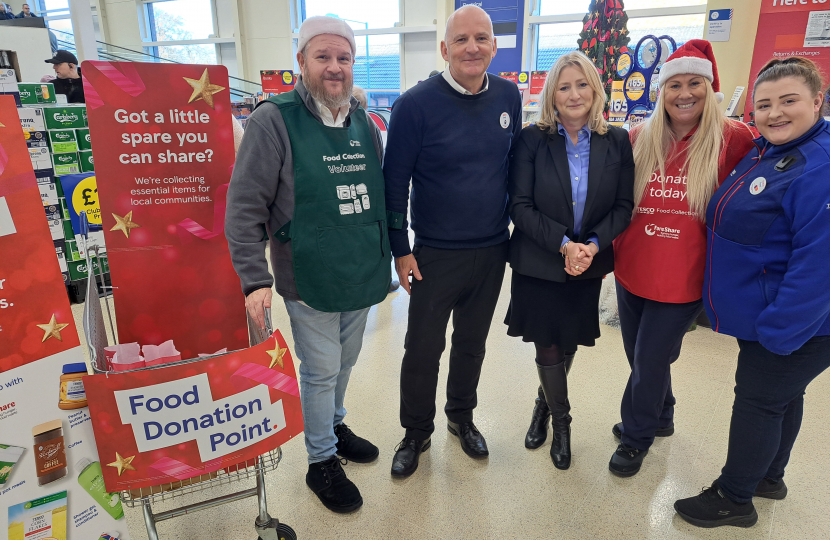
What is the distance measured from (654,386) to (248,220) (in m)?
1.64

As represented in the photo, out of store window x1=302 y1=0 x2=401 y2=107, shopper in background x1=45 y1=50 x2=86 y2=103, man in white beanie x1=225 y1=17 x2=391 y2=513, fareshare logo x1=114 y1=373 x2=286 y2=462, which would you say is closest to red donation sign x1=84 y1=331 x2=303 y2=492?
fareshare logo x1=114 y1=373 x2=286 y2=462

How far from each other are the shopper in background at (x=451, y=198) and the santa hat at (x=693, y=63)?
0.55m

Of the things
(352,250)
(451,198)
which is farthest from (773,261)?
(352,250)

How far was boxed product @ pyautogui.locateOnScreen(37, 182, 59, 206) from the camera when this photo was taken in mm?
3766

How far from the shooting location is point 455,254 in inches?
75.8

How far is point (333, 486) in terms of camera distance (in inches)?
75.9

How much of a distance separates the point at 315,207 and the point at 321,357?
1.82 feet

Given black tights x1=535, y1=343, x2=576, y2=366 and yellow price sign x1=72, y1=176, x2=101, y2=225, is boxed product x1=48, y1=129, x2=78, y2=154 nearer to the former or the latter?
yellow price sign x1=72, y1=176, x2=101, y2=225

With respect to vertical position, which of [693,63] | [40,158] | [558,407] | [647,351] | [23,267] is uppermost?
[693,63]

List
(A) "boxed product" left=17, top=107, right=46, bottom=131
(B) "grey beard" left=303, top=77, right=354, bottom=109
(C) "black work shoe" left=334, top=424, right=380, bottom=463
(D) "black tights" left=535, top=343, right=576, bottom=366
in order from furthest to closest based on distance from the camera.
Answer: (A) "boxed product" left=17, top=107, right=46, bottom=131 < (C) "black work shoe" left=334, top=424, right=380, bottom=463 < (D) "black tights" left=535, top=343, right=576, bottom=366 < (B) "grey beard" left=303, top=77, right=354, bottom=109

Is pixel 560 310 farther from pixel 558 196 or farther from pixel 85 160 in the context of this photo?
pixel 85 160

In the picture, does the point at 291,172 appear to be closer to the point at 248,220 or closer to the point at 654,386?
the point at 248,220

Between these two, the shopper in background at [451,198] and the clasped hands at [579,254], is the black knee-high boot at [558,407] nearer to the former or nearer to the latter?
the shopper in background at [451,198]

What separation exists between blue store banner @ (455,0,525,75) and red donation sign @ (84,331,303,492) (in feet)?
28.3
